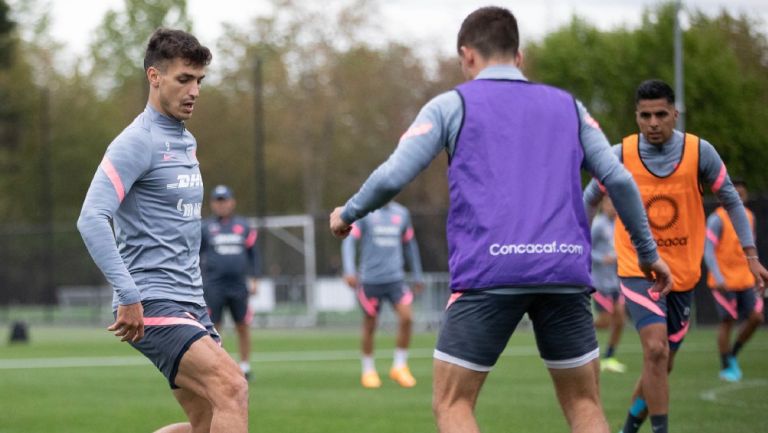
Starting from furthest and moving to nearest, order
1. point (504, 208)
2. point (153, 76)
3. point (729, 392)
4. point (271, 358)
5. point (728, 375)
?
point (271, 358) < point (728, 375) < point (729, 392) < point (153, 76) < point (504, 208)

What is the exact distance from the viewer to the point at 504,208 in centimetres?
543

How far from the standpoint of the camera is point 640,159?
28.3 ft

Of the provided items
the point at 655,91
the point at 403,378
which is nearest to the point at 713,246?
the point at 403,378

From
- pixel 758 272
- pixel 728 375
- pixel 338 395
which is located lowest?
pixel 728 375

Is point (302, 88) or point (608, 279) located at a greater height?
point (302, 88)

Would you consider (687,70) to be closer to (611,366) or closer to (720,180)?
(611,366)

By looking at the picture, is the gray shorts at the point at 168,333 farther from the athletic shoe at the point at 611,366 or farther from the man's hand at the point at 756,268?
the athletic shoe at the point at 611,366

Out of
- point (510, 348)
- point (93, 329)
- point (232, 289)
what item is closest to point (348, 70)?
point (93, 329)

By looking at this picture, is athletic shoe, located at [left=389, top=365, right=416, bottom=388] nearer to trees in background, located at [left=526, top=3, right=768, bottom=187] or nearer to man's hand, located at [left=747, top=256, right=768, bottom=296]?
man's hand, located at [left=747, top=256, right=768, bottom=296]

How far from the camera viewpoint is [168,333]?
614 cm

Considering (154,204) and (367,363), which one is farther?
(367,363)

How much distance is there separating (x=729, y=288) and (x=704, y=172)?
7.54 metres

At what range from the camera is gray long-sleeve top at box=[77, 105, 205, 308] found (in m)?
6.14

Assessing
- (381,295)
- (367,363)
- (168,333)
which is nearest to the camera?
(168,333)
